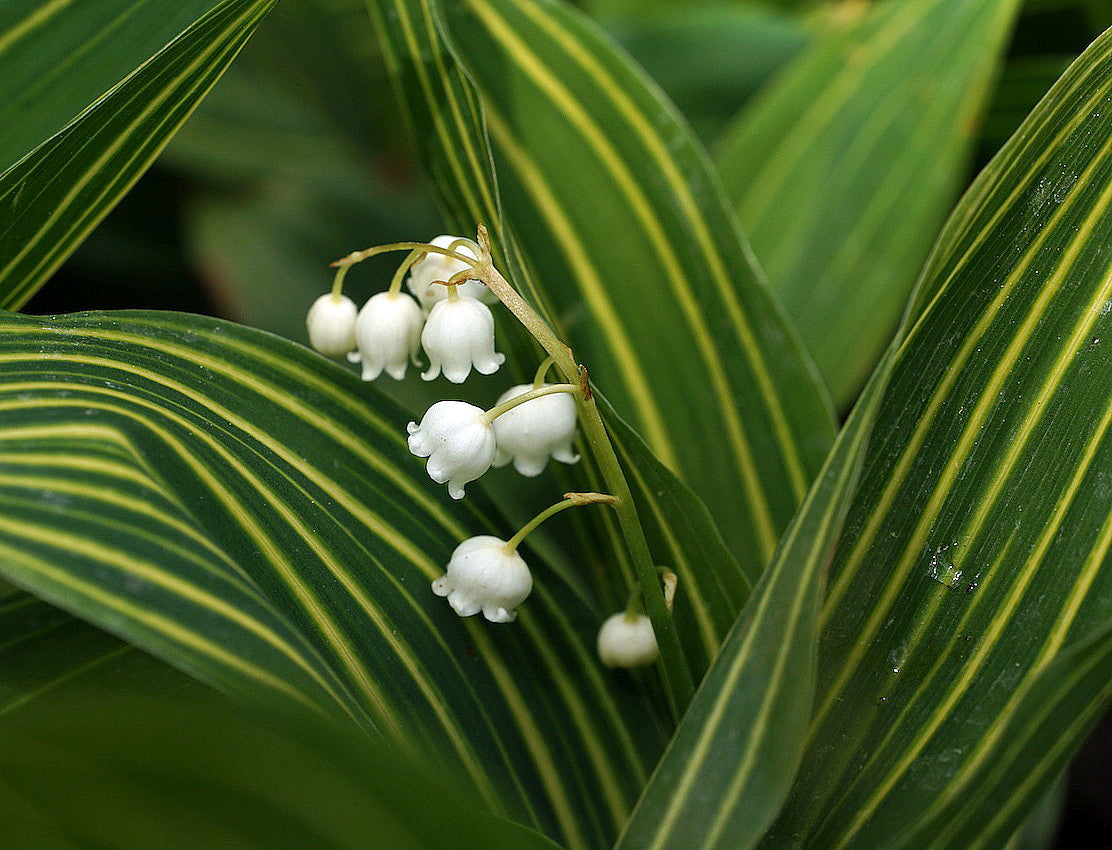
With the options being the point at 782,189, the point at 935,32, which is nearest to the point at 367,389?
the point at 782,189

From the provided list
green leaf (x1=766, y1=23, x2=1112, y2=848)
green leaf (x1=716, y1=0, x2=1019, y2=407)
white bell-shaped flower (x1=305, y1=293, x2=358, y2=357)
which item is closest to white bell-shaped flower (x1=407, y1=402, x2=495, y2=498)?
white bell-shaped flower (x1=305, y1=293, x2=358, y2=357)

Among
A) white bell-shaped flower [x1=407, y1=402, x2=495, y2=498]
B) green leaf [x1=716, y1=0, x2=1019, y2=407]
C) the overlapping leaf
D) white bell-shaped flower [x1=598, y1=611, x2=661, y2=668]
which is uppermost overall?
green leaf [x1=716, y1=0, x2=1019, y2=407]

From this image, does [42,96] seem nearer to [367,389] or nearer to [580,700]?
[367,389]

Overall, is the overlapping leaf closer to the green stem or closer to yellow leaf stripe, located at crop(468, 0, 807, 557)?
the green stem

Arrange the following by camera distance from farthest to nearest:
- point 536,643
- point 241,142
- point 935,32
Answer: point 241,142 < point 935,32 < point 536,643

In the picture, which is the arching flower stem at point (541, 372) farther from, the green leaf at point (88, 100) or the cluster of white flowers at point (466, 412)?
the green leaf at point (88, 100)

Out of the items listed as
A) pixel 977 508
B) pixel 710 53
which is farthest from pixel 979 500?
pixel 710 53

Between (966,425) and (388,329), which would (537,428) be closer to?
(388,329)

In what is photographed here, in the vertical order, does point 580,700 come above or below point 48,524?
above
